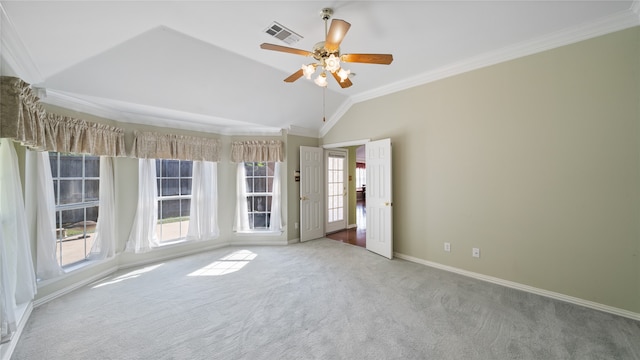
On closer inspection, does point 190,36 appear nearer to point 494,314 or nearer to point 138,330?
point 138,330

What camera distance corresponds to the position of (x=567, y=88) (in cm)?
266

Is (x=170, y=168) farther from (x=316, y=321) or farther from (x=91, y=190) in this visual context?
(x=316, y=321)

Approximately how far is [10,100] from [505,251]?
5225 mm

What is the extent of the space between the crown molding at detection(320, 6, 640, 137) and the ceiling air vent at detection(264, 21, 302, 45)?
2043 mm

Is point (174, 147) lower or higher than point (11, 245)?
higher

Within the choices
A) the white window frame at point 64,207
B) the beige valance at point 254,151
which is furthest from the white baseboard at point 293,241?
the white window frame at point 64,207

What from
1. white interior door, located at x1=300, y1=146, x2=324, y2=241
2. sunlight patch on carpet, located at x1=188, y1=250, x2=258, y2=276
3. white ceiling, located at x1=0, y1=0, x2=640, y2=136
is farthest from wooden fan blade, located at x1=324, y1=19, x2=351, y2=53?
sunlight patch on carpet, located at x1=188, y1=250, x2=258, y2=276

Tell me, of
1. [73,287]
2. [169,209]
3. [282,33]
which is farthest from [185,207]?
[282,33]

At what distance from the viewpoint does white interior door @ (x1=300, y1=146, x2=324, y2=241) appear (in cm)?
514

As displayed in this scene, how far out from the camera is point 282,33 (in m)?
2.53

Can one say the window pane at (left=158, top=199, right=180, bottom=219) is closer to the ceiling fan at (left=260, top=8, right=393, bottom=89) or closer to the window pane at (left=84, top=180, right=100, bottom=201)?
the window pane at (left=84, top=180, right=100, bottom=201)

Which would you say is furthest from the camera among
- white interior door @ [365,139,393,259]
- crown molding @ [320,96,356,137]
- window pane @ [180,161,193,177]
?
crown molding @ [320,96,356,137]

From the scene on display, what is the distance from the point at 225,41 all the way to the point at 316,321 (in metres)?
3.16

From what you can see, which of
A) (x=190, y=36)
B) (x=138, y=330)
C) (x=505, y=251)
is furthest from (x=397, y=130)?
(x=138, y=330)
